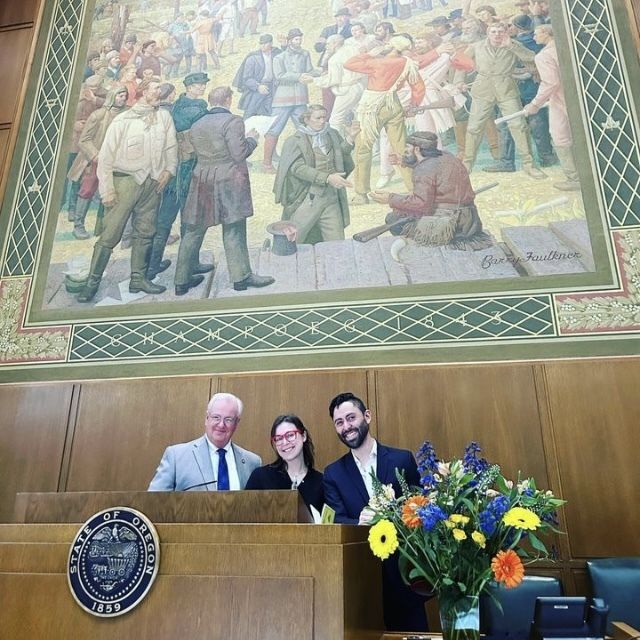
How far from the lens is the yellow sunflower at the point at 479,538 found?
163 cm

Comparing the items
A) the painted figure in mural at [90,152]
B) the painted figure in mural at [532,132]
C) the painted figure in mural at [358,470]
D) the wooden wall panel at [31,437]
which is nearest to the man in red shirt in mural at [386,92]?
the painted figure in mural at [532,132]

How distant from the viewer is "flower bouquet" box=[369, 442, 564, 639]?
1633 millimetres

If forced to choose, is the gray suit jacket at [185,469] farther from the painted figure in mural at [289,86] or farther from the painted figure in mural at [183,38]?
the painted figure in mural at [183,38]

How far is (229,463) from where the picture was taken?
3170 millimetres

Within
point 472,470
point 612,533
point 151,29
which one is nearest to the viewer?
point 472,470

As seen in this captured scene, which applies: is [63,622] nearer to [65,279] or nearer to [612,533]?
[612,533]

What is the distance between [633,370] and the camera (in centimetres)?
406

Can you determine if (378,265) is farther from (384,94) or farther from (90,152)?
(90,152)

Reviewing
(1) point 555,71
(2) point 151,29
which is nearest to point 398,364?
(1) point 555,71

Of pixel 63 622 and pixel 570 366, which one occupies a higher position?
pixel 570 366

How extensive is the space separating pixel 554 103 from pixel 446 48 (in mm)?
1111

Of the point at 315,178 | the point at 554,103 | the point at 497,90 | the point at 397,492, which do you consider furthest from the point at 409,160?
the point at 397,492

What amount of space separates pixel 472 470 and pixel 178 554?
95 cm
